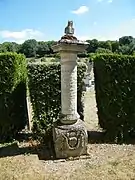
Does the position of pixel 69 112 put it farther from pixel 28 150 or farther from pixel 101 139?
pixel 101 139

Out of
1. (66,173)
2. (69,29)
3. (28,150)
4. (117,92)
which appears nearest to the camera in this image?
(66,173)

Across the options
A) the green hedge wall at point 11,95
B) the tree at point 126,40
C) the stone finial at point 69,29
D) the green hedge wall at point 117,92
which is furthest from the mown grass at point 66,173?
the tree at point 126,40

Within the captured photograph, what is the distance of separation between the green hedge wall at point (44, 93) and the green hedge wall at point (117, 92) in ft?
3.70

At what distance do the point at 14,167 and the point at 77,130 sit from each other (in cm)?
156

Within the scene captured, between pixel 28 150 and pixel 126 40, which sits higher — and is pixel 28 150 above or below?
below

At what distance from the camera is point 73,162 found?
6.20 m

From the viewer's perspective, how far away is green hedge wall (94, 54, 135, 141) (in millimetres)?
7551

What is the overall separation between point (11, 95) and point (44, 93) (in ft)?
2.83

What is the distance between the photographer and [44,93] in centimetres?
770

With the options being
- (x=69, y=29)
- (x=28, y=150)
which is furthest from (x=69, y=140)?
(x=69, y=29)

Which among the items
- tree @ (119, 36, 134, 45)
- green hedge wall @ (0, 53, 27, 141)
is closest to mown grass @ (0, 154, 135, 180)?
green hedge wall @ (0, 53, 27, 141)

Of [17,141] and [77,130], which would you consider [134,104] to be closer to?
[77,130]

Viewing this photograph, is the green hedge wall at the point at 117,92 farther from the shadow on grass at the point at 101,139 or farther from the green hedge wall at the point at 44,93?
the green hedge wall at the point at 44,93

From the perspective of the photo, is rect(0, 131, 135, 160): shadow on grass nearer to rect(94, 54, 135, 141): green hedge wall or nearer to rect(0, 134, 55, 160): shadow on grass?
rect(0, 134, 55, 160): shadow on grass
